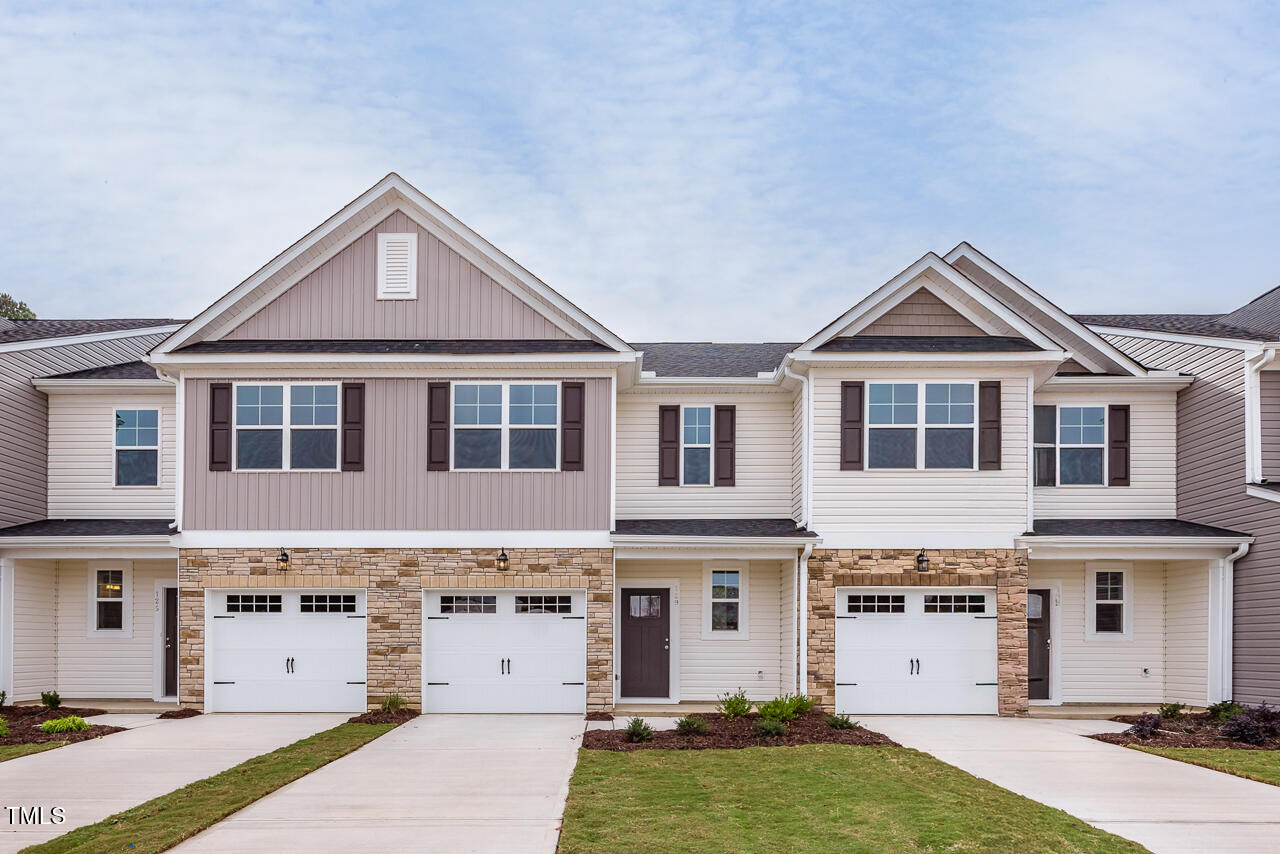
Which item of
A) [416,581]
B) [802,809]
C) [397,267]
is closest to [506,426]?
[416,581]

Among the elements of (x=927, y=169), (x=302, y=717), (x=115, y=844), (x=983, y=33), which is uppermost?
(x=983, y=33)

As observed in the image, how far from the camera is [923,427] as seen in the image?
1673cm

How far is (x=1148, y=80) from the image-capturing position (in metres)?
21.0

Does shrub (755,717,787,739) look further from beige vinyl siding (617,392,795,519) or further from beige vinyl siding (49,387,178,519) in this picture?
beige vinyl siding (49,387,178,519)

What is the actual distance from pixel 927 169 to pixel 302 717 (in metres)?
18.3

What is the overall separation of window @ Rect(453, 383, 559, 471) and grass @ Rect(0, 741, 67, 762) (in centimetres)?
646

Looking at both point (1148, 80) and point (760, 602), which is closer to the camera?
point (760, 602)

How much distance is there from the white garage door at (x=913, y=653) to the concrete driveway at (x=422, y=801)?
16.4ft

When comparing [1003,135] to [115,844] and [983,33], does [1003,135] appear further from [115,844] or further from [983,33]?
[115,844]

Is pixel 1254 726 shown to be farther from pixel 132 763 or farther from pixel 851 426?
pixel 132 763

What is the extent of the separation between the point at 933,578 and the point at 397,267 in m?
9.70

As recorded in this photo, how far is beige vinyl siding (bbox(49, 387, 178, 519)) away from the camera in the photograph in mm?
18703

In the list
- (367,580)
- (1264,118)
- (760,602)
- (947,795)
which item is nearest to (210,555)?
(367,580)

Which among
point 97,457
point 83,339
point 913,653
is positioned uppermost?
point 83,339
